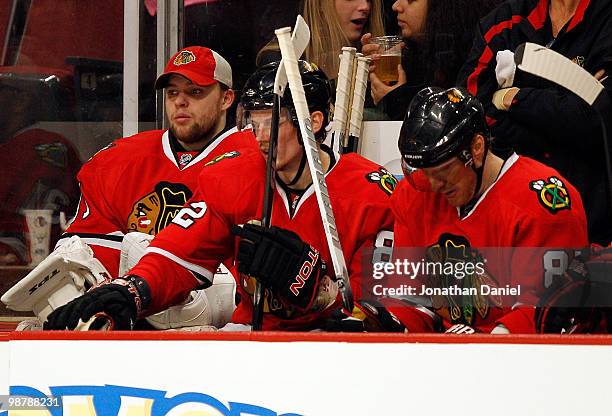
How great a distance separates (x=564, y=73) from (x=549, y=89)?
0.46 meters

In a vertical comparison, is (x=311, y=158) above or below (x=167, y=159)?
above

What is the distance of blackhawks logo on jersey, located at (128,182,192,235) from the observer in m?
3.17

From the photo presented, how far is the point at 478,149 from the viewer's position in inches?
94.9

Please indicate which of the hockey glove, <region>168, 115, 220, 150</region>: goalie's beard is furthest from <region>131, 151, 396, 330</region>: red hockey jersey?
<region>168, 115, 220, 150</region>: goalie's beard

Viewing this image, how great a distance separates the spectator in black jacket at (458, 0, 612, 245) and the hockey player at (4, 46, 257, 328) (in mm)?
695

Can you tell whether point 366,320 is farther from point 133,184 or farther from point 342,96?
point 133,184

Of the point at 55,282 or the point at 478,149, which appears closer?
the point at 478,149

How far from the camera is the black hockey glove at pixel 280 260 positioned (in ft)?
7.86

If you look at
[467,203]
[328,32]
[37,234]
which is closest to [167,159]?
[37,234]

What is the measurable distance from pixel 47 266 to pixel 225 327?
1.35 feet

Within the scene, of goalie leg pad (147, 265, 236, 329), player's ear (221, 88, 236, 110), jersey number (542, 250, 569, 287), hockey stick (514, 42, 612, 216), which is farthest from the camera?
player's ear (221, 88, 236, 110)

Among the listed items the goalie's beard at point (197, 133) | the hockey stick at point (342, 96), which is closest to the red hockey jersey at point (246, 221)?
the hockey stick at point (342, 96)

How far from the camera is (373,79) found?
10.5 feet

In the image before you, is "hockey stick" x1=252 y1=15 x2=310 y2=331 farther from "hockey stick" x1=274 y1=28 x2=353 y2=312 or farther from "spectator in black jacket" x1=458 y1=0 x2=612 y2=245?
"spectator in black jacket" x1=458 y1=0 x2=612 y2=245
